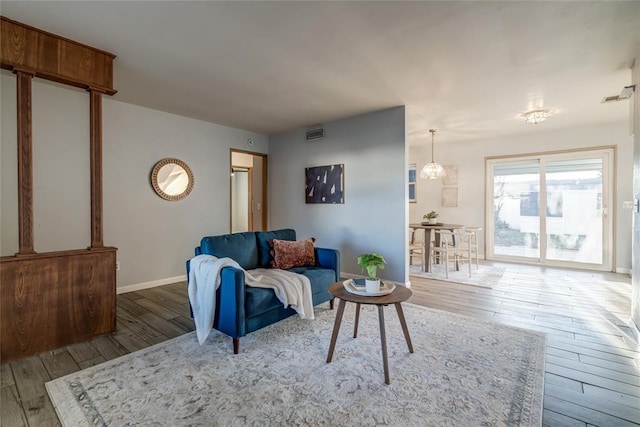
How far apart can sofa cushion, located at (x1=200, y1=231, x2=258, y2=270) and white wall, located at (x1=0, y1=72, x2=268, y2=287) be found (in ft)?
5.85

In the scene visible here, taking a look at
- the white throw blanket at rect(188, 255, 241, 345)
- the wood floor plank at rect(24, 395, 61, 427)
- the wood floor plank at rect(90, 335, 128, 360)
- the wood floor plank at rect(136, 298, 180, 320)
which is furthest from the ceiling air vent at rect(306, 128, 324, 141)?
the wood floor plank at rect(24, 395, 61, 427)

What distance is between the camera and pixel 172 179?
14.4ft

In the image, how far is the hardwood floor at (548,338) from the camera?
168 centimetres

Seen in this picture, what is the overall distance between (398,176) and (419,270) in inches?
80.0

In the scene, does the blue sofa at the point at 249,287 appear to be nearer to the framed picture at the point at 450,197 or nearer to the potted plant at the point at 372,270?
the potted plant at the point at 372,270

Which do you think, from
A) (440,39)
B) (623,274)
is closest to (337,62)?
(440,39)

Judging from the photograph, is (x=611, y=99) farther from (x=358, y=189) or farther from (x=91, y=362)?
(x=91, y=362)

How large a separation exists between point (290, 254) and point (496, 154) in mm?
5084

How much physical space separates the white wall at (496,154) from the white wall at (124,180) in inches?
168

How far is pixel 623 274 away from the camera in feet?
15.7

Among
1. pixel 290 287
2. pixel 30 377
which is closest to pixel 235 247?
pixel 290 287

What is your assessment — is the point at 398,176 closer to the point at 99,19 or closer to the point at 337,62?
the point at 337,62

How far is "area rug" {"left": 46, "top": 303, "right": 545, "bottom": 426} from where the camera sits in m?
1.59

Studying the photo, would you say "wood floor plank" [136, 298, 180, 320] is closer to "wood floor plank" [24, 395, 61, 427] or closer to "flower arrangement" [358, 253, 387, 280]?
"wood floor plank" [24, 395, 61, 427]
